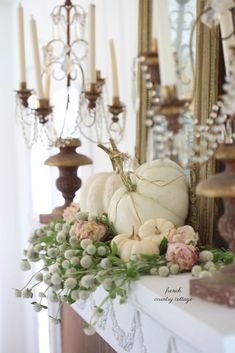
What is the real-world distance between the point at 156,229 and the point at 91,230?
186mm

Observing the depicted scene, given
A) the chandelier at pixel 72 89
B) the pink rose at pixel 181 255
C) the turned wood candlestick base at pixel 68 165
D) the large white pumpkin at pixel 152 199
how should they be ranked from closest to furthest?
the pink rose at pixel 181 255
the large white pumpkin at pixel 152 199
the chandelier at pixel 72 89
the turned wood candlestick base at pixel 68 165

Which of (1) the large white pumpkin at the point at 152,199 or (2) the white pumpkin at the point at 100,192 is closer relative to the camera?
(1) the large white pumpkin at the point at 152,199

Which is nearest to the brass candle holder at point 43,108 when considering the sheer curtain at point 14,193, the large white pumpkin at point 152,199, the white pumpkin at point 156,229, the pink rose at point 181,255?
the large white pumpkin at point 152,199

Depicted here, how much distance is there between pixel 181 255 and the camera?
1103mm

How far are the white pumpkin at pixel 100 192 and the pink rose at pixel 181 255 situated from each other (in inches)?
14.6

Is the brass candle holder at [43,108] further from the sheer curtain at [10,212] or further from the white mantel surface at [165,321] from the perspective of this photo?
the sheer curtain at [10,212]

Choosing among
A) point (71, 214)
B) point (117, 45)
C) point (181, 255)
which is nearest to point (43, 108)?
point (71, 214)

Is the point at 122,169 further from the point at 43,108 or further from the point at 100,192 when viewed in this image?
the point at 43,108

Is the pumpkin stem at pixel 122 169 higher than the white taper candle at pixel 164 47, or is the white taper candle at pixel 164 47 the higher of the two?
the white taper candle at pixel 164 47

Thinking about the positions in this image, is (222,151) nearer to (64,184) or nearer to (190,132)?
(190,132)

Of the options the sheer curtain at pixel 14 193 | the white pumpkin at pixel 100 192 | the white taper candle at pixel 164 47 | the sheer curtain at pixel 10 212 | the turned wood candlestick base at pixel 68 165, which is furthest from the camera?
the sheer curtain at pixel 10 212

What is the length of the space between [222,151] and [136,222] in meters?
0.43

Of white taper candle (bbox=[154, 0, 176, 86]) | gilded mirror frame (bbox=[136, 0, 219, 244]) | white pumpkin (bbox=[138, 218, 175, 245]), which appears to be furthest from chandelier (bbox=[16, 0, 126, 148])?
white taper candle (bbox=[154, 0, 176, 86])

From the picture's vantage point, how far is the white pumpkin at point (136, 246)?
1.14 m
